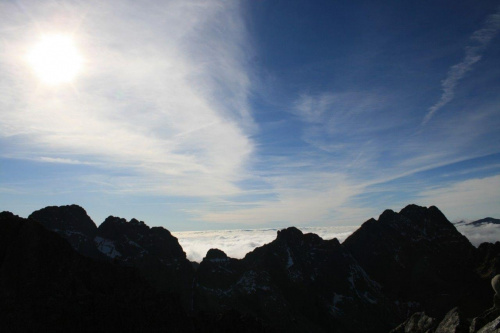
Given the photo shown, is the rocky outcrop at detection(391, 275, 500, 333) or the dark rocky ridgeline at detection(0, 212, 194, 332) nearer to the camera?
the rocky outcrop at detection(391, 275, 500, 333)

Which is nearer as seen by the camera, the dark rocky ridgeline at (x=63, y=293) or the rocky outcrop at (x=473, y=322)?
the rocky outcrop at (x=473, y=322)

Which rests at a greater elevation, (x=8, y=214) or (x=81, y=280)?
(x=8, y=214)

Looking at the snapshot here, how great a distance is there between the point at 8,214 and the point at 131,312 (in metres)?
61.4

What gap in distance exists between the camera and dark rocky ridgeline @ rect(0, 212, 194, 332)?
103m

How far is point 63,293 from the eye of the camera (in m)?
113

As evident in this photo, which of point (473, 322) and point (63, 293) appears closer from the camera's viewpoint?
point (473, 322)

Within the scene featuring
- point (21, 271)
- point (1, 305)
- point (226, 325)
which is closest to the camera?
point (1, 305)

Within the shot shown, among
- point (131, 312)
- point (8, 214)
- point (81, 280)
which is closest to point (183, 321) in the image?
point (131, 312)

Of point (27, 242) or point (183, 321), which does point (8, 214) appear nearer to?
point (27, 242)

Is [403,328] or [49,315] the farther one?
[403,328]

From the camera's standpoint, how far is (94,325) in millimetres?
113375

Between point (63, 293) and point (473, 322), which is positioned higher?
point (63, 293)

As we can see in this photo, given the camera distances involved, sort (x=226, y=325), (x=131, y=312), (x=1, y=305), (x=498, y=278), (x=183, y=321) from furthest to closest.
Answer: (x=226, y=325), (x=183, y=321), (x=131, y=312), (x=1, y=305), (x=498, y=278)

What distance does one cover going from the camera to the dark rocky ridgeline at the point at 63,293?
103 metres
